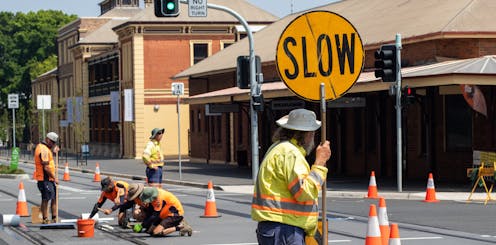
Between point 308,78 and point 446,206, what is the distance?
1407cm

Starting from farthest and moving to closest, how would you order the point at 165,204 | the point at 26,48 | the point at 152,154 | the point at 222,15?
the point at 26,48 < the point at 222,15 < the point at 152,154 < the point at 165,204

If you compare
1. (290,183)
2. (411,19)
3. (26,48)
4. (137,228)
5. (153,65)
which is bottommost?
(137,228)

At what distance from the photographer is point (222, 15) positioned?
66.6 m

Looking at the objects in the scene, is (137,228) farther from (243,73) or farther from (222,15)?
(222,15)

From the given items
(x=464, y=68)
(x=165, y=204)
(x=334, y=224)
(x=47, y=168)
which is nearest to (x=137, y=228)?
(x=165, y=204)

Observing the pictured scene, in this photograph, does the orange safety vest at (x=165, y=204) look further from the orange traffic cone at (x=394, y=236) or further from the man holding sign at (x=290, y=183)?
the man holding sign at (x=290, y=183)

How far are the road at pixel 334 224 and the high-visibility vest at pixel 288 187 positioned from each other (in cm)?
781

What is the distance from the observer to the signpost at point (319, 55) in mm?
10305

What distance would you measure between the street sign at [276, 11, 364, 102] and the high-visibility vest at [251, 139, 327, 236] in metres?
1.95

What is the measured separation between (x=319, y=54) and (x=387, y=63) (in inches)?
641

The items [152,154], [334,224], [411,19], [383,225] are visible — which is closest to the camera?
[383,225]

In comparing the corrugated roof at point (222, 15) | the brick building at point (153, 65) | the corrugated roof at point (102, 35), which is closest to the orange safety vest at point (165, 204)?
the brick building at point (153, 65)

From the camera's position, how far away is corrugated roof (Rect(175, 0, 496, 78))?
3203cm

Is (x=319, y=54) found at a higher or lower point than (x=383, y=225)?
higher
